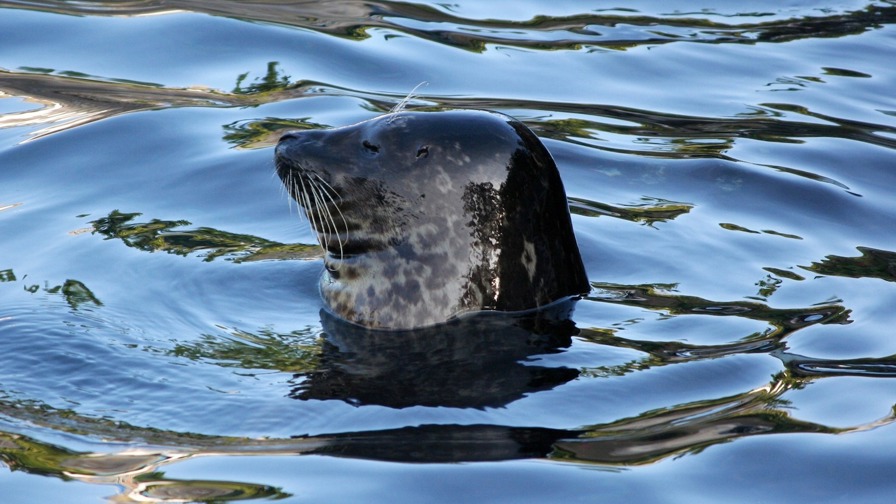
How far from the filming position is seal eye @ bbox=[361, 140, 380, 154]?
6.35 m

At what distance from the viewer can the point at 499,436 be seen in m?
4.91

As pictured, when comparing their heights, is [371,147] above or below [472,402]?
above

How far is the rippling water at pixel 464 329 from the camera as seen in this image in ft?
15.6

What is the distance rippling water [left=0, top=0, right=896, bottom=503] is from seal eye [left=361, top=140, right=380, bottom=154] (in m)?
0.80

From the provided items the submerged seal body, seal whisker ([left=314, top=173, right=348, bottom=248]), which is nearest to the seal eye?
the submerged seal body

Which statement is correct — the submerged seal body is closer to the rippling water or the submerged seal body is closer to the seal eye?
the seal eye

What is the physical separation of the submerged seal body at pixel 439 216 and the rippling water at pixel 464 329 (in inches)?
9.3

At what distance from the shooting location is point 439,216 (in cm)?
621

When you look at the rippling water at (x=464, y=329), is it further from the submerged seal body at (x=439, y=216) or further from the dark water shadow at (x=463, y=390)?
the submerged seal body at (x=439, y=216)

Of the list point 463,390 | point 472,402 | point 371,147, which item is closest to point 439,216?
point 371,147

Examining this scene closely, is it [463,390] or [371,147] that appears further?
[371,147]

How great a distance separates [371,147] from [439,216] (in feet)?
1.59

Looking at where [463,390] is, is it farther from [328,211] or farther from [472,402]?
[328,211]

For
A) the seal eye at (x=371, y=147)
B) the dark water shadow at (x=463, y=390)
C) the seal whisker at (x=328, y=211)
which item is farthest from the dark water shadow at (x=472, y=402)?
the seal eye at (x=371, y=147)
